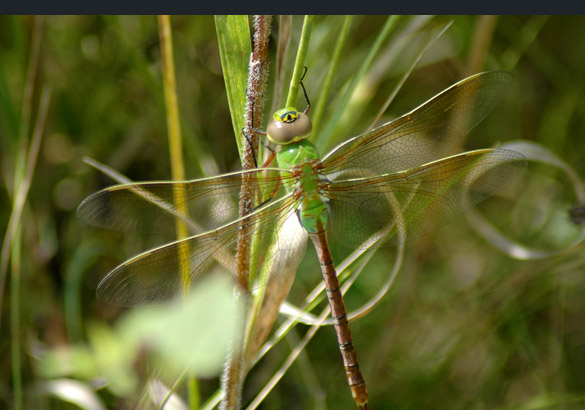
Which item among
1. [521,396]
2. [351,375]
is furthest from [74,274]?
[521,396]

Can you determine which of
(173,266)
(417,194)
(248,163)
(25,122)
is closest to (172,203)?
(173,266)

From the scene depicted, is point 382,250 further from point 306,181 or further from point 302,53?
point 302,53

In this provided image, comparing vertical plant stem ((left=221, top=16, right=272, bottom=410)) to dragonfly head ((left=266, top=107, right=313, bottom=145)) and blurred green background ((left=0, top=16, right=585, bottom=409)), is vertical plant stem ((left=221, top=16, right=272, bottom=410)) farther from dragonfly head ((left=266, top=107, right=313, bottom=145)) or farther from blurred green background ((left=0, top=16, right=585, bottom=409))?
blurred green background ((left=0, top=16, right=585, bottom=409))

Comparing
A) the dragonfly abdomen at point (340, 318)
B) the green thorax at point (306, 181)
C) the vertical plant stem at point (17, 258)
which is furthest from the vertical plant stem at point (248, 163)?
the vertical plant stem at point (17, 258)

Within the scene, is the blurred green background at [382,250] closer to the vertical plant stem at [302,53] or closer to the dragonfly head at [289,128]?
the dragonfly head at [289,128]

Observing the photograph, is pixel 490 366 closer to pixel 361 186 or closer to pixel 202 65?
pixel 361 186

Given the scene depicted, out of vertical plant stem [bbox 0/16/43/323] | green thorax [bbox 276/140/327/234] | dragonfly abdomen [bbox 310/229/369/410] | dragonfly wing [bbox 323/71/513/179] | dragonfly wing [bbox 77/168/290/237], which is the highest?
vertical plant stem [bbox 0/16/43/323]

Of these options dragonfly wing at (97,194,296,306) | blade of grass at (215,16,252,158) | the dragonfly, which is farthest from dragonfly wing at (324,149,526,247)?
blade of grass at (215,16,252,158)

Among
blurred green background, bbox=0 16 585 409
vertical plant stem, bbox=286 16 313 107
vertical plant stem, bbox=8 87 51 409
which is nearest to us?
vertical plant stem, bbox=286 16 313 107
